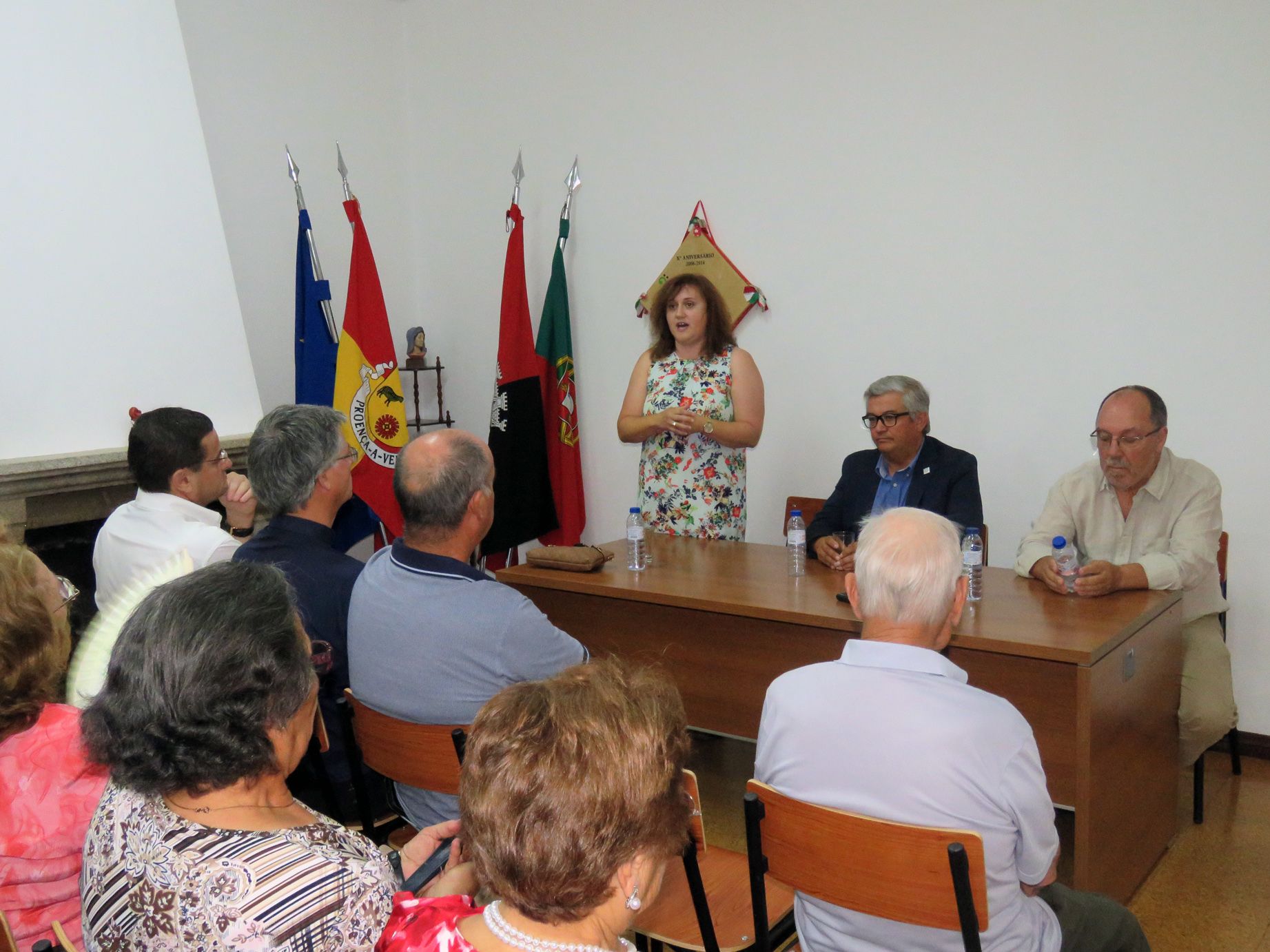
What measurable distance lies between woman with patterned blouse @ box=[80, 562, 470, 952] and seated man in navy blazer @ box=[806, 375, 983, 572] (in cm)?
201

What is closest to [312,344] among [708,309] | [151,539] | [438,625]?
[708,309]

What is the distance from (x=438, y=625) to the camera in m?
1.83

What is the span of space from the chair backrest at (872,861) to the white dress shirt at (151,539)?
175 cm

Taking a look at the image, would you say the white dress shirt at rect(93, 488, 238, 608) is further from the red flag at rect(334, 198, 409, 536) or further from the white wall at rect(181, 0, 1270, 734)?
the white wall at rect(181, 0, 1270, 734)

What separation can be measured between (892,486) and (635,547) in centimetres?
87

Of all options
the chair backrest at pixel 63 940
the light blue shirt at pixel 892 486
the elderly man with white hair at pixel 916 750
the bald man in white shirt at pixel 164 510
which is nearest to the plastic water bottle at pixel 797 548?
the light blue shirt at pixel 892 486

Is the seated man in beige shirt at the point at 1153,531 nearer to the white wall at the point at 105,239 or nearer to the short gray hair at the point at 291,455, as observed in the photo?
the short gray hair at the point at 291,455

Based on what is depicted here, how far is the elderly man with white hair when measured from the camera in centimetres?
137

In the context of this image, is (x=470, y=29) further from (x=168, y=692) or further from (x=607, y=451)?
(x=168, y=692)

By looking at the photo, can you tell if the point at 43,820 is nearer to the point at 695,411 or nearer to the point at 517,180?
the point at 695,411

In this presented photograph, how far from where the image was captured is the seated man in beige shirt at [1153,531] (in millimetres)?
2602

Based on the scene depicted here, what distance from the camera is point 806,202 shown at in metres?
4.26

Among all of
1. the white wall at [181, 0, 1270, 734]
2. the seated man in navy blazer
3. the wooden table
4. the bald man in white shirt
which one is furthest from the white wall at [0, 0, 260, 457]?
the seated man in navy blazer

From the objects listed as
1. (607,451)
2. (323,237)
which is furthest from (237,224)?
(607,451)
